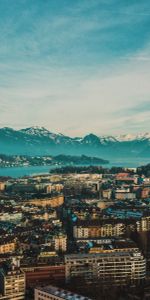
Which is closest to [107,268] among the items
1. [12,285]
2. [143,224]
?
[12,285]

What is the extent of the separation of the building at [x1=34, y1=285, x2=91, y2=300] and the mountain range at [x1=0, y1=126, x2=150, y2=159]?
10535 centimetres

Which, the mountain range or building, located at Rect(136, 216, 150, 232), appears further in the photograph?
the mountain range

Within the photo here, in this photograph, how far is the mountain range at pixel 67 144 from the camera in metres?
120

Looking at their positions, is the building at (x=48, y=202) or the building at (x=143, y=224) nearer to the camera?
the building at (x=143, y=224)

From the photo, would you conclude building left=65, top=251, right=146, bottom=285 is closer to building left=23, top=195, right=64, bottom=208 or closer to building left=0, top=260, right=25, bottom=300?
building left=0, top=260, right=25, bottom=300

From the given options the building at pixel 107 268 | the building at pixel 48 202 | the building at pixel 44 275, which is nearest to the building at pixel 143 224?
A: the building at pixel 107 268

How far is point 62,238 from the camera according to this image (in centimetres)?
1542

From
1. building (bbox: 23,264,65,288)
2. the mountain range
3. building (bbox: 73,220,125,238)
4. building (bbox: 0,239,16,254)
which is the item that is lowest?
building (bbox: 23,264,65,288)

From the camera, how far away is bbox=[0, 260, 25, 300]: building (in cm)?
1051

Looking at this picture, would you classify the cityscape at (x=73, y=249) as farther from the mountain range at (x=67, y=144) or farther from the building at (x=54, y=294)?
the mountain range at (x=67, y=144)

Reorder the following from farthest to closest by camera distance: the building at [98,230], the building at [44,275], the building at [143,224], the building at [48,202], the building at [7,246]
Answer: the building at [48,202] < the building at [143,224] < the building at [98,230] < the building at [7,246] < the building at [44,275]

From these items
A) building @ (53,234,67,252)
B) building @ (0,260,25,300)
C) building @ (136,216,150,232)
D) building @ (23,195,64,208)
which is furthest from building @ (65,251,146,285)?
building @ (23,195,64,208)

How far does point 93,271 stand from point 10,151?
10536 centimetres

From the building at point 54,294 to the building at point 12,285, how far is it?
1.08 meters
